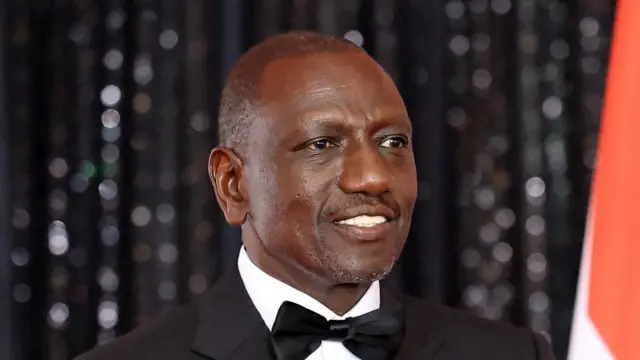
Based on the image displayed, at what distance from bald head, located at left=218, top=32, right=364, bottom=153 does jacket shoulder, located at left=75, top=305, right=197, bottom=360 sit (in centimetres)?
28

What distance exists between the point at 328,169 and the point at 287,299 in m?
0.22

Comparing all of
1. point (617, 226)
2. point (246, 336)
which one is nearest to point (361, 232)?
point (246, 336)

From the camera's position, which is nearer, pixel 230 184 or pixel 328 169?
pixel 328 169

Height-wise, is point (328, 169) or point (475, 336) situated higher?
point (328, 169)

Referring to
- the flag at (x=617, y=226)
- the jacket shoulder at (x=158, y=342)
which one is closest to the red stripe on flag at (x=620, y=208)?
the flag at (x=617, y=226)

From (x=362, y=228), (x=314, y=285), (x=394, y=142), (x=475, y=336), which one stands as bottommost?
(x=475, y=336)

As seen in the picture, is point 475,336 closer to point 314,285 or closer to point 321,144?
point 314,285

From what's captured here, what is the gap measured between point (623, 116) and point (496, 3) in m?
0.49

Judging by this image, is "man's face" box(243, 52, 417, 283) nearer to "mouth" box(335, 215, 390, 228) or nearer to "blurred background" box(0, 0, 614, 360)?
"mouth" box(335, 215, 390, 228)

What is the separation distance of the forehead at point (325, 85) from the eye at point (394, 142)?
0.04m

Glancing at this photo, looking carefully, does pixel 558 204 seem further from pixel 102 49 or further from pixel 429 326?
pixel 102 49

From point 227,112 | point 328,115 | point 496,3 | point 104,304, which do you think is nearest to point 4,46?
point 104,304

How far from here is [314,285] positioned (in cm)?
128

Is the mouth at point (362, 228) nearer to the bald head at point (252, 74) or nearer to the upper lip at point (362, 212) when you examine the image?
the upper lip at point (362, 212)
